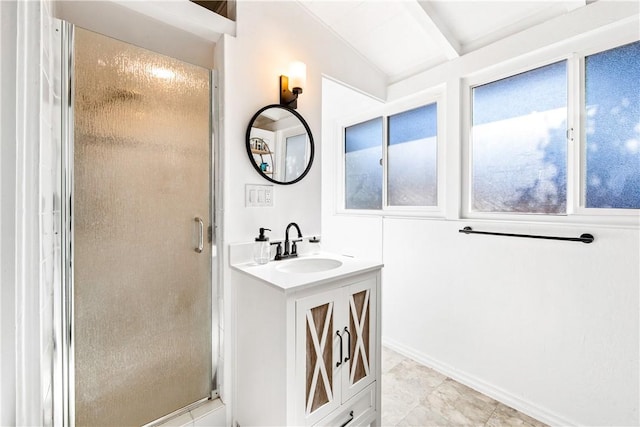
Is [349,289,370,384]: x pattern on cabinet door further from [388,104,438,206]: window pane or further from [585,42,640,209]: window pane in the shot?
[585,42,640,209]: window pane

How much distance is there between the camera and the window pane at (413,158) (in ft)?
7.49

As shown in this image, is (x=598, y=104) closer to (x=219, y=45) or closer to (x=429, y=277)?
(x=429, y=277)

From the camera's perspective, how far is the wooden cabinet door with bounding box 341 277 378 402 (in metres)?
1.39

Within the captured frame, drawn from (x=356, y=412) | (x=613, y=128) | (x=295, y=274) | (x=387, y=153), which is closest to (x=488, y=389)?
(x=356, y=412)

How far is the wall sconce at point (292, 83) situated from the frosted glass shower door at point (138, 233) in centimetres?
44

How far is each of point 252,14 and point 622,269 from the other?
2387 mm

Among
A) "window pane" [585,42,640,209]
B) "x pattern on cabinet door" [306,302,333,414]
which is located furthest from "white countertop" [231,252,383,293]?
"window pane" [585,42,640,209]

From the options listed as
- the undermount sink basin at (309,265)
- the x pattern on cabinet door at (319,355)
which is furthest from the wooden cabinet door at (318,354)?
the undermount sink basin at (309,265)

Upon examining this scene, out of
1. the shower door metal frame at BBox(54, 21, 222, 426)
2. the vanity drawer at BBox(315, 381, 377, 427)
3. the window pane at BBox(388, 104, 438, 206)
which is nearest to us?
the shower door metal frame at BBox(54, 21, 222, 426)

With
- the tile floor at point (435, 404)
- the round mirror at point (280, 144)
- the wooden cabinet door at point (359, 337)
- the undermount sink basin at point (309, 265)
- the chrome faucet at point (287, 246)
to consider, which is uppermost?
the round mirror at point (280, 144)

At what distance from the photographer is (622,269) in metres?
1.41

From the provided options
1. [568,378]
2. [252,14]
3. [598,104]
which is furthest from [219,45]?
[568,378]

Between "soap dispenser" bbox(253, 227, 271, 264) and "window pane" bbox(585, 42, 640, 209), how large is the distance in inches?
71.7

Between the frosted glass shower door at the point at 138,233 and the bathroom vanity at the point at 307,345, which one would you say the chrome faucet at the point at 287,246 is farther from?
the frosted glass shower door at the point at 138,233
